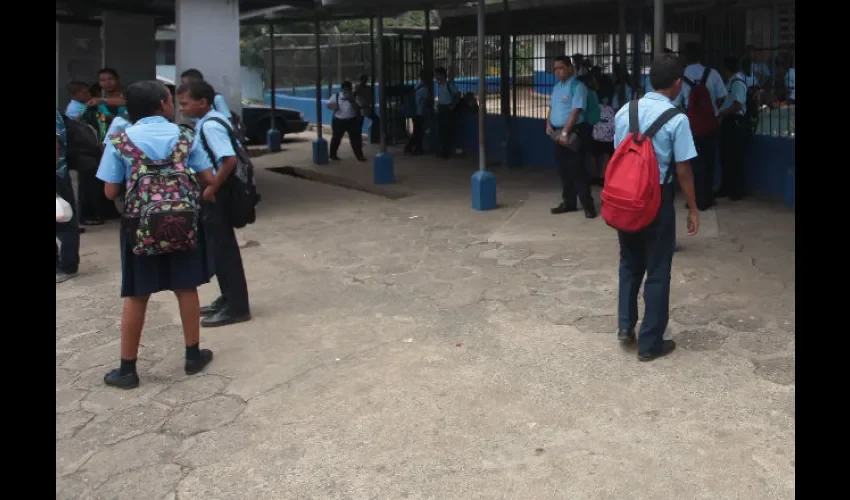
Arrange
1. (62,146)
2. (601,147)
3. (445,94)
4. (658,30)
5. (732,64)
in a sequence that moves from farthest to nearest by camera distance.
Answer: (445,94) → (601,147) → (732,64) → (62,146) → (658,30)

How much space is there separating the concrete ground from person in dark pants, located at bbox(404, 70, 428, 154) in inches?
309

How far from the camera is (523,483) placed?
3787 millimetres

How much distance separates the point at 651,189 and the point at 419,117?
37.1 feet

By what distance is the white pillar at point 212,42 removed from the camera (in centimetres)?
1025

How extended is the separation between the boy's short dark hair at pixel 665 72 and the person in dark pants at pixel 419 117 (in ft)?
35.9

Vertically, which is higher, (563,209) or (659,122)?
(659,122)

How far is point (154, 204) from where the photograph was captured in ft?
15.5

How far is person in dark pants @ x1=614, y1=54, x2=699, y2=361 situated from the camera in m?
4.91

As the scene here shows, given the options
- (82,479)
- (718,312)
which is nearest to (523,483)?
(82,479)

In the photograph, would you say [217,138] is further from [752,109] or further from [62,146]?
[752,109]

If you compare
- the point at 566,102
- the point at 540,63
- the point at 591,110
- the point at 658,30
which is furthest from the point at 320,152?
the point at 658,30

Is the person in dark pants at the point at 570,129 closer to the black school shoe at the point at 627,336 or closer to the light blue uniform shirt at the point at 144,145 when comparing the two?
the black school shoe at the point at 627,336

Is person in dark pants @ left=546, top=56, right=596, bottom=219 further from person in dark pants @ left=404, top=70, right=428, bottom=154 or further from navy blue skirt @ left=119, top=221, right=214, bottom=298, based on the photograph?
person in dark pants @ left=404, top=70, right=428, bottom=154

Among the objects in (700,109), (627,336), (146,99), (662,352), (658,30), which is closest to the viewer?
(146,99)
